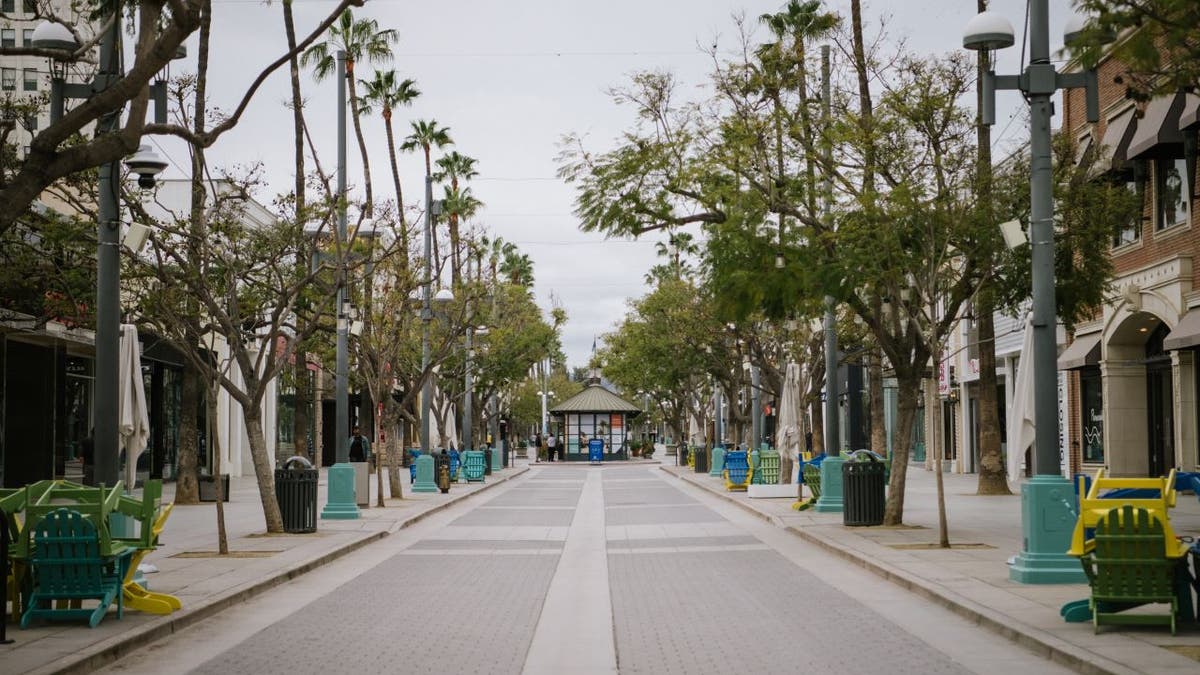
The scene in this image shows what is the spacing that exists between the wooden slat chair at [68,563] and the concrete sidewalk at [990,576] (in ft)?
24.0

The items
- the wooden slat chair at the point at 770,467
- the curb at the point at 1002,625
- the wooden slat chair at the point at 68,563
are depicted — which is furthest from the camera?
the wooden slat chair at the point at 770,467

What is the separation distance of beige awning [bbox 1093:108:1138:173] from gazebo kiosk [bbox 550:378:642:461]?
54.2m

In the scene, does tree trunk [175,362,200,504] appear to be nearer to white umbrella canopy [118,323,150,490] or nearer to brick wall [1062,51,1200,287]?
white umbrella canopy [118,323,150,490]

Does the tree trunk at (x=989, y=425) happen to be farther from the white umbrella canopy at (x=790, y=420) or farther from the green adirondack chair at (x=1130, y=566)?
the green adirondack chair at (x=1130, y=566)

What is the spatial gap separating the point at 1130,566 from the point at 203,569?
34.2 ft

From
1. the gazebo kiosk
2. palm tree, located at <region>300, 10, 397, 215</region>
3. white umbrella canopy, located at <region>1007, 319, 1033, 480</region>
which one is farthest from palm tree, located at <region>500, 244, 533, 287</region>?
white umbrella canopy, located at <region>1007, 319, 1033, 480</region>

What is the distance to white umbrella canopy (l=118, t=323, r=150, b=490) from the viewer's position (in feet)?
52.1

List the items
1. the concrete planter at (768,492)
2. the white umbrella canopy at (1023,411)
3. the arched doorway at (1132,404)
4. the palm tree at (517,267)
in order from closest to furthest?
the white umbrella canopy at (1023,411), the concrete planter at (768,492), the arched doorway at (1132,404), the palm tree at (517,267)

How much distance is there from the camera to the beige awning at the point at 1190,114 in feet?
88.4

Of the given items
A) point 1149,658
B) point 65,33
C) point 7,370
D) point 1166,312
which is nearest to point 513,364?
point 7,370

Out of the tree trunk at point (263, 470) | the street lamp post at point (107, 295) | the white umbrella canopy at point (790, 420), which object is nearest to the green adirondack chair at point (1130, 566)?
the street lamp post at point (107, 295)

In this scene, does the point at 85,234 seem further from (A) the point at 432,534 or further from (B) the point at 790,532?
(B) the point at 790,532

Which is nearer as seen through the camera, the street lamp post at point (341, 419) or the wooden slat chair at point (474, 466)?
the street lamp post at point (341, 419)

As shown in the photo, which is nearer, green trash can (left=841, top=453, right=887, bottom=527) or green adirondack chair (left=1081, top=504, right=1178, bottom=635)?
green adirondack chair (left=1081, top=504, right=1178, bottom=635)
